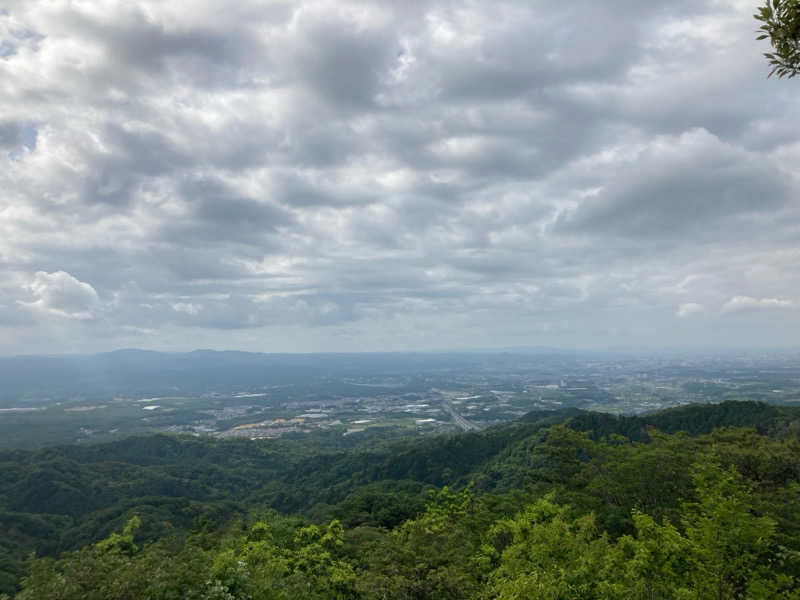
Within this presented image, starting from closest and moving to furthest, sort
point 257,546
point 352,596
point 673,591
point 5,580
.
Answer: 1. point 673,591
2. point 352,596
3. point 257,546
4. point 5,580

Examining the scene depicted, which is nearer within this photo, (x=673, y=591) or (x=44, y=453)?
(x=673, y=591)

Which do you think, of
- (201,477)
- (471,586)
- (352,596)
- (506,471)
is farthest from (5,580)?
(201,477)

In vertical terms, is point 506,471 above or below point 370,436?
above

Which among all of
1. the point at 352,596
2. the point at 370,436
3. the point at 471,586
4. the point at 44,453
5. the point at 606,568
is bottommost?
the point at 370,436

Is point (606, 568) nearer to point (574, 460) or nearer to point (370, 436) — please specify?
point (574, 460)

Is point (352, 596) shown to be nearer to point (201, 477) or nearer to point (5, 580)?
point (5, 580)

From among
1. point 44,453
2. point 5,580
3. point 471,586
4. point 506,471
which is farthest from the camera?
point 44,453
